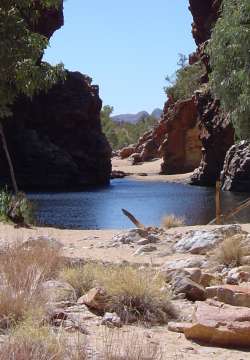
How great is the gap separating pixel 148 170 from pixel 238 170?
36.8 metres

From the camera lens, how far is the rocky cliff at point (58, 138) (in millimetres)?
66000

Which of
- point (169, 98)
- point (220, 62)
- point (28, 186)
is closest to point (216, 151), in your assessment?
point (28, 186)

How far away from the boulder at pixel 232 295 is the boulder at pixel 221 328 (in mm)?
867

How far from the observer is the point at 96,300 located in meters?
6.64

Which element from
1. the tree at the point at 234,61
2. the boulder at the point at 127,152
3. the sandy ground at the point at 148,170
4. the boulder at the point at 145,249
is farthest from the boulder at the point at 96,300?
the boulder at the point at 127,152

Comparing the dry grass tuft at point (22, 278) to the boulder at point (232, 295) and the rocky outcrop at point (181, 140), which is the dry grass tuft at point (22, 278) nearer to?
the boulder at point (232, 295)

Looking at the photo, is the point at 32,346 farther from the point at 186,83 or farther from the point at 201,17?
the point at 186,83

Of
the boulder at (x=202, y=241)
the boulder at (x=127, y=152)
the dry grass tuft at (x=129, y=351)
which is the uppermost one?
the boulder at (x=127, y=152)

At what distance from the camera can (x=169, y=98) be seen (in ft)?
307

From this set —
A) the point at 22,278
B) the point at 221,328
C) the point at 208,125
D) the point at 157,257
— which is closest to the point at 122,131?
the point at 208,125

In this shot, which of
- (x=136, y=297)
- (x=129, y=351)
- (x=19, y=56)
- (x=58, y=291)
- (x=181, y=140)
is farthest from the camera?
(x=181, y=140)

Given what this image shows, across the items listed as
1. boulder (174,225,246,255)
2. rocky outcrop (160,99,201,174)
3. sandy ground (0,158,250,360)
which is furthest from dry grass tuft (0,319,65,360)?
rocky outcrop (160,99,201,174)

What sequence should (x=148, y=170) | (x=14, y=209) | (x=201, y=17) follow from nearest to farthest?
1. (x=14, y=209)
2. (x=201, y=17)
3. (x=148, y=170)

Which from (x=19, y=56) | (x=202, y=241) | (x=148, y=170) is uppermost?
(x=19, y=56)
